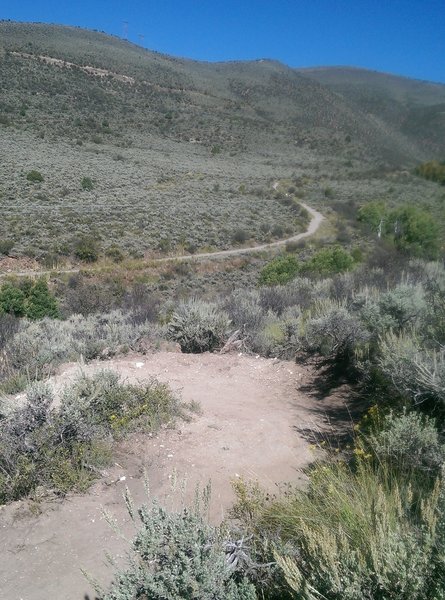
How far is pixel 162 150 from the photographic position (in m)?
53.5

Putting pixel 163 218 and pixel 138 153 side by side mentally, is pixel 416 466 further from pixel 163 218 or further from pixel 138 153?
pixel 138 153

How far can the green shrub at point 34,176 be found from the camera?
3388 cm

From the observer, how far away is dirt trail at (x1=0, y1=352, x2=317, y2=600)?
365cm

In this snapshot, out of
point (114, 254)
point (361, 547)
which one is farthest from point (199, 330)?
point (114, 254)

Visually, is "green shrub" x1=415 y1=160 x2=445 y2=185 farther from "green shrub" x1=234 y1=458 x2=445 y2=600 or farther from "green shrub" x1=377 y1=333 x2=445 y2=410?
"green shrub" x1=234 y1=458 x2=445 y2=600

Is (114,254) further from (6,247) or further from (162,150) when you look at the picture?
(162,150)

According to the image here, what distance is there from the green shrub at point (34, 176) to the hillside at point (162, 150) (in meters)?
0.24

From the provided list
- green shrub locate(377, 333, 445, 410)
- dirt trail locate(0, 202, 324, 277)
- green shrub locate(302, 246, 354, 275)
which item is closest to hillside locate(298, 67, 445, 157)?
dirt trail locate(0, 202, 324, 277)

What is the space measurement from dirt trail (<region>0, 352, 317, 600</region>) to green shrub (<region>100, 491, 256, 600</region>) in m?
0.73

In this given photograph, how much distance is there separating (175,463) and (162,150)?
2048 inches

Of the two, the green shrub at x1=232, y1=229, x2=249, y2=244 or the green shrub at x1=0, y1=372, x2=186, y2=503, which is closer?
the green shrub at x1=0, y1=372, x2=186, y2=503

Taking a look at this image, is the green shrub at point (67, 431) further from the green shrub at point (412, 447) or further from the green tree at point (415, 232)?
the green tree at point (415, 232)

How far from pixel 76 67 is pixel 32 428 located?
68.3m

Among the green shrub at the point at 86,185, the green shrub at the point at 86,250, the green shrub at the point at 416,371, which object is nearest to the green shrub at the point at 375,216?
the green shrub at the point at 86,250
